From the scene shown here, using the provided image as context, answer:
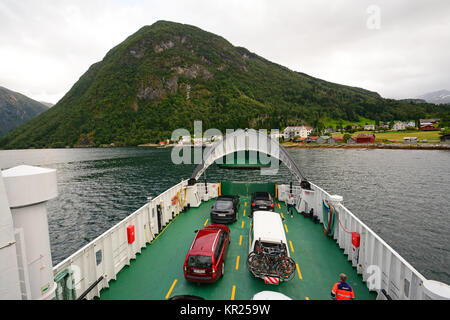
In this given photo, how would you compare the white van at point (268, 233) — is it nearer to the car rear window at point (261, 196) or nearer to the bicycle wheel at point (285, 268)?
the bicycle wheel at point (285, 268)

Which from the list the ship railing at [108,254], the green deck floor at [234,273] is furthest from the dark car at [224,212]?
the ship railing at [108,254]

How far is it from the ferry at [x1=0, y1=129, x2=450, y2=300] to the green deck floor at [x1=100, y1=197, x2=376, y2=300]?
0.10 feet

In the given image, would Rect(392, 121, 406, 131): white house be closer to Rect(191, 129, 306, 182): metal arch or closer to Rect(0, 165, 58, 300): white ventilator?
Rect(191, 129, 306, 182): metal arch

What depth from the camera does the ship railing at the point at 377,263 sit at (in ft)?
16.9

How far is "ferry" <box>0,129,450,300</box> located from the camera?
3.25 meters

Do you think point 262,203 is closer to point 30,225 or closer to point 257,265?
point 257,265

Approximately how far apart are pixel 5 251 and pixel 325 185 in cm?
4442

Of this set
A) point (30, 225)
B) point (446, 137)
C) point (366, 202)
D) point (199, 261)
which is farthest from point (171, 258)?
point (446, 137)

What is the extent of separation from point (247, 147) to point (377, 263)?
11.7 metres

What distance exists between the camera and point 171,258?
8836 mm

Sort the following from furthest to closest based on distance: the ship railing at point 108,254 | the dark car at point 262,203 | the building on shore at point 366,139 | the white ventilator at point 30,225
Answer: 1. the building on shore at point 366,139
2. the dark car at point 262,203
3. the ship railing at point 108,254
4. the white ventilator at point 30,225

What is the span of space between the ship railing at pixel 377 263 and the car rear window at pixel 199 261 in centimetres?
491

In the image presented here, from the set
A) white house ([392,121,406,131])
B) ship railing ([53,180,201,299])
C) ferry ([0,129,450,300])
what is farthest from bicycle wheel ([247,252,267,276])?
white house ([392,121,406,131])
